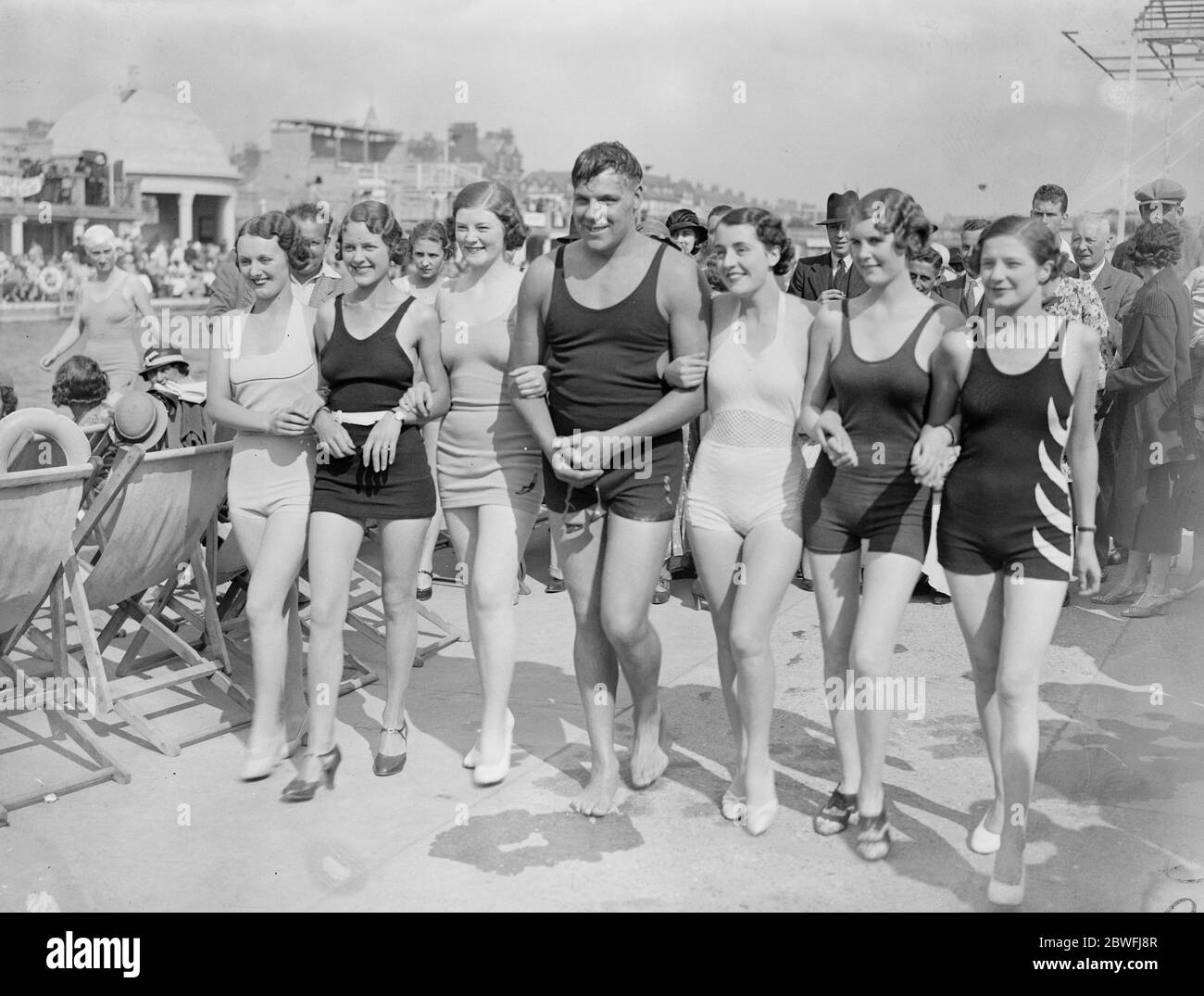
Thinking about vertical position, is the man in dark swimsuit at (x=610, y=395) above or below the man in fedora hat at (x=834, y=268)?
below

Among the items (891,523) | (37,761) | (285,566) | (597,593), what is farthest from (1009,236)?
(37,761)

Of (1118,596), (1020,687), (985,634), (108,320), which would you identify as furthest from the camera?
(108,320)

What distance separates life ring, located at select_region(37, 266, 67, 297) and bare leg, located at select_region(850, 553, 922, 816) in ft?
165

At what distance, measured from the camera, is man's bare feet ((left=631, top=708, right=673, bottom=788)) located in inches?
179

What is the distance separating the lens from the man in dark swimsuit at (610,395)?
4.18m

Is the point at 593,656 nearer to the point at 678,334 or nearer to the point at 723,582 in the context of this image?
the point at 723,582

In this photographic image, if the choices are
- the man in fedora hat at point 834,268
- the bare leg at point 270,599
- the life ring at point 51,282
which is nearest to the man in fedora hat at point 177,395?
the bare leg at point 270,599

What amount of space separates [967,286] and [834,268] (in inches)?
34.4

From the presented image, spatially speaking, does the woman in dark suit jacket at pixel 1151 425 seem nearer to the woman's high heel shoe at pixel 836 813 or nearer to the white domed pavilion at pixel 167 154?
A: the woman's high heel shoe at pixel 836 813

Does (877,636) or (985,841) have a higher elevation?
(877,636)

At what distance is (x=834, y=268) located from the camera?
7.60m

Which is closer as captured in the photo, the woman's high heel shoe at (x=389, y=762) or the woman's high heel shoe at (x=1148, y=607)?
the woman's high heel shoe at (x=389, y=762)

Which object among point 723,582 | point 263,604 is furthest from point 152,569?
point 723,582

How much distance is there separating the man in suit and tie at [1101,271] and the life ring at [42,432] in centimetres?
505
